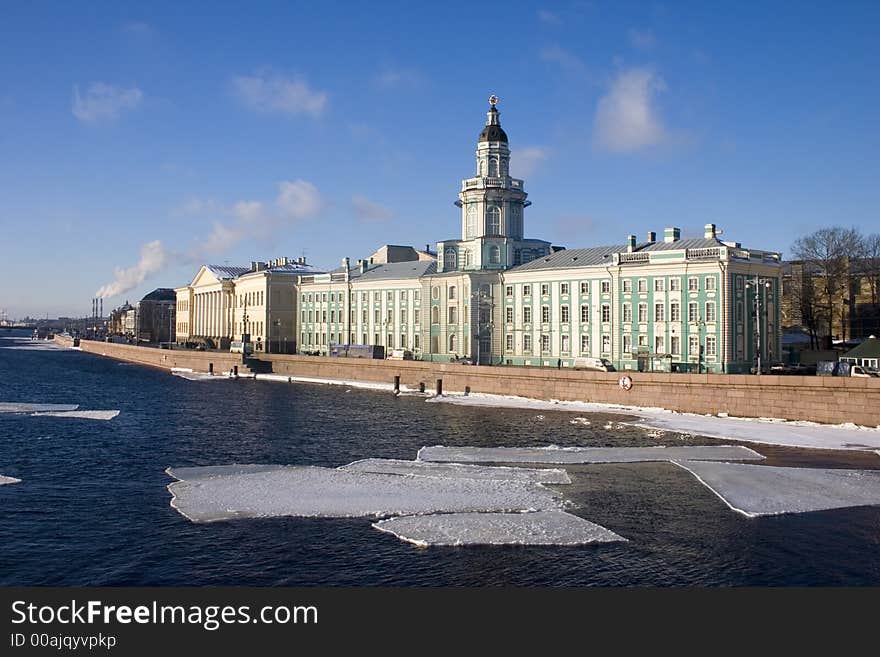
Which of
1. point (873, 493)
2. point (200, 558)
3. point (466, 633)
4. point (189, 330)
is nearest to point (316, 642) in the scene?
point (466, 633)

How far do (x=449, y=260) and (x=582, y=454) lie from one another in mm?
47721

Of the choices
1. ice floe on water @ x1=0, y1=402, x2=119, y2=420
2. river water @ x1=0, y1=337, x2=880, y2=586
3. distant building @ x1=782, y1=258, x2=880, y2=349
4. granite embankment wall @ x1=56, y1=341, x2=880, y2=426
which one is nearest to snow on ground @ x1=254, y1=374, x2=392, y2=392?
granite embankment wall @ x1=56, y1=341, x2=880, y2=426

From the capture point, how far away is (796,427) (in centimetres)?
4309

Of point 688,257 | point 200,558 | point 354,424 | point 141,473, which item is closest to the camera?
point 200,558

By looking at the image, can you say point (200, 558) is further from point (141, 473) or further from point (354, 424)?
point (354, 424)

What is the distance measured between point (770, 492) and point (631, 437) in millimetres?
14245

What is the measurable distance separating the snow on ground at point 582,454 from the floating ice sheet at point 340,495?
17.8 ft

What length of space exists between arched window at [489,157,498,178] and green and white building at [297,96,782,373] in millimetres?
117

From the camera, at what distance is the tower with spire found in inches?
3051

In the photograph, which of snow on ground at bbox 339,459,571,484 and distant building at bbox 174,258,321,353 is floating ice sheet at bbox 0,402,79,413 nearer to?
snow on ground at bbox 339,459,571,484

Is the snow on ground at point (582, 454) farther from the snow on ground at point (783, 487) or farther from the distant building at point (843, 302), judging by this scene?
the distant building at point (843, 302)

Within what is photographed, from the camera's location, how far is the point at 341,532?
22141 millimetres

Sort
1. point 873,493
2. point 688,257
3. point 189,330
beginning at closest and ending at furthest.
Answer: point 873,493 → point 688,257 → point 189,330

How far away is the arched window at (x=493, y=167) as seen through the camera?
258ft
